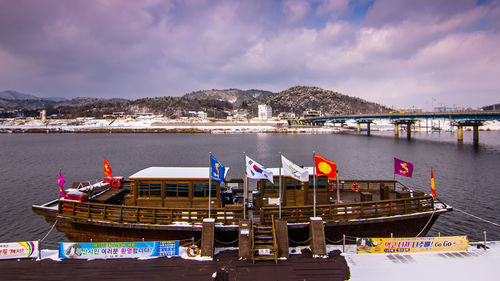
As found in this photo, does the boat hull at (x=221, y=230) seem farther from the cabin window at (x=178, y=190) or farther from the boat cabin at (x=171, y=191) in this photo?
the cabin window at (x=178, y=190)

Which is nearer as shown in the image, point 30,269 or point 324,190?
point 30,269

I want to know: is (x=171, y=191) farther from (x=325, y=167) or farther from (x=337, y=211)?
(x=337, y=211)

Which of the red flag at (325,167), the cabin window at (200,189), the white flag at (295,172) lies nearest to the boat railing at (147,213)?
the cabin window at (200,189)

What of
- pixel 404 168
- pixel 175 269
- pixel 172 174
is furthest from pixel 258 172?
pixel 404 168

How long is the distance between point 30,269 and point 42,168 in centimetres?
4455

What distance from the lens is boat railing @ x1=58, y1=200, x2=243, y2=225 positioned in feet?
44.3

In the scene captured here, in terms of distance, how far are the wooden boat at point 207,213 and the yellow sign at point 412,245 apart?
1.44m

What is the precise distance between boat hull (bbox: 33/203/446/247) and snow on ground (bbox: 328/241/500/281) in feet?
4.11

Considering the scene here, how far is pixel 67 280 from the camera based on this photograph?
402 inches

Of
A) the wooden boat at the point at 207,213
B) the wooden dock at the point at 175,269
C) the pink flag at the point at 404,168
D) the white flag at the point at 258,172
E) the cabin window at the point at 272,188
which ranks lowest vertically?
the wooden dock at the point at 175,269

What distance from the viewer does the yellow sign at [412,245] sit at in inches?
487

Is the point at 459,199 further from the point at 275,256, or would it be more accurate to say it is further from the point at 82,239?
the point at 82,239

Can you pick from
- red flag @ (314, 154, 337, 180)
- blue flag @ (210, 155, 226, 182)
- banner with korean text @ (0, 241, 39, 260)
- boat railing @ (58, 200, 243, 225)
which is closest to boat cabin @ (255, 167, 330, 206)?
red flag @ (314, 154, 337, 180)

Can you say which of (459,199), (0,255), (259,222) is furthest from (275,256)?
(459,199)
